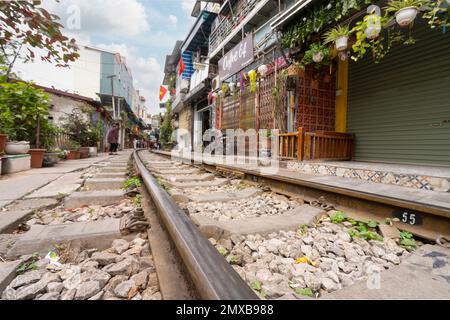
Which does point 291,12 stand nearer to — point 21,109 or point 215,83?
point 215,83

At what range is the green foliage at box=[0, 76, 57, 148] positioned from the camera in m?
4.81

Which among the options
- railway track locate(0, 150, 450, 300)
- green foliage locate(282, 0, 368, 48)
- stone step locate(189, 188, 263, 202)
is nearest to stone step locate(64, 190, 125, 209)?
railway track locate(0, 150, 450, 300)

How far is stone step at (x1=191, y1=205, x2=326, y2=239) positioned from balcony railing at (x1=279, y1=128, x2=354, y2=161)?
3071mm

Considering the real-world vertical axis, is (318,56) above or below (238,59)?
below

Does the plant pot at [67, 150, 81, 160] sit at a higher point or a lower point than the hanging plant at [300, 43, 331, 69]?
lower

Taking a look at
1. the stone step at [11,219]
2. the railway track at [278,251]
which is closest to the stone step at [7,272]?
the stone step at [11,219]

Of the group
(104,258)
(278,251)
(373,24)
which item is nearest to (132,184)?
(104,258)

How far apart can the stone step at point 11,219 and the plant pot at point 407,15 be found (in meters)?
5.45

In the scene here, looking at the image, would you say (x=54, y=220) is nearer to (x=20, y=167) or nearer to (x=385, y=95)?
(x=20, y=167)

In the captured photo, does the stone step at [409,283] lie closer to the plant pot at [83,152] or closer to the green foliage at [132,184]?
the green foliage at [132,184]

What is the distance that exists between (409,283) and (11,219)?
2710 millimetres

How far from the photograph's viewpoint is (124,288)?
37.7 inches

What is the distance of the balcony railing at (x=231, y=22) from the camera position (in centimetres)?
933

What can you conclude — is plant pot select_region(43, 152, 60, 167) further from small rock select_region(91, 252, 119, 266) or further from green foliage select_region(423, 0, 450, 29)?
green foliage select_region(423, 0, 450, 29)
